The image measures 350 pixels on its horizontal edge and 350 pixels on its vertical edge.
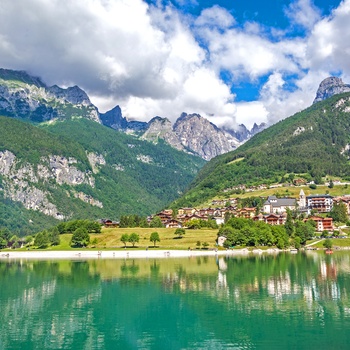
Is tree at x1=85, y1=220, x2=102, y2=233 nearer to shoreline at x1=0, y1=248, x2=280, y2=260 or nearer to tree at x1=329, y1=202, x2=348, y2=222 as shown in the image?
shoreline at x1=0, y1=248, x2=280, y2=260

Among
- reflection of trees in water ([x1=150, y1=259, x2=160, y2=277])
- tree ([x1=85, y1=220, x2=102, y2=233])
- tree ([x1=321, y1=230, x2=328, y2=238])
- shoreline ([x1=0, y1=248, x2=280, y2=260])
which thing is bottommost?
reflection of trees in water ([x1=150, y1=259, x2=160, y2=277])

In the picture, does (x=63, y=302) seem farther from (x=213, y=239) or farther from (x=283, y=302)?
(x=213, y=239)

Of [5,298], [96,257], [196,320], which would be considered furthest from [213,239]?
[196,320]

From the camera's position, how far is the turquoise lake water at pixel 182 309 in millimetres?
41156

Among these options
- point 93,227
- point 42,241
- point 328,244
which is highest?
point 93,227

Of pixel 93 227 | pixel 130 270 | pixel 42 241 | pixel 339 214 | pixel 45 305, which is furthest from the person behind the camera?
pixel 339 214

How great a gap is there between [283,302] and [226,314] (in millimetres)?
10040

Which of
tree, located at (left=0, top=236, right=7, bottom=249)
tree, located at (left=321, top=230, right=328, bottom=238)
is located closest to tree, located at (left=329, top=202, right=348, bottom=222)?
tree, located at (left=321, top=230, right=328, bottom=238)

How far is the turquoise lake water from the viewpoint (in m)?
41.2

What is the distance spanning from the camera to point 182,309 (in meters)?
54.5

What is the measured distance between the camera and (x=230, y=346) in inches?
1519

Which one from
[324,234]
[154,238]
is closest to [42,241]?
[154,238]

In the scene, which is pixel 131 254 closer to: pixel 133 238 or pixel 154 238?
pixel 133 238

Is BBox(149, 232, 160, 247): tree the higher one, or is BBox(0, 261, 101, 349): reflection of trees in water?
BBox(149, 232, 160, 247): tree
